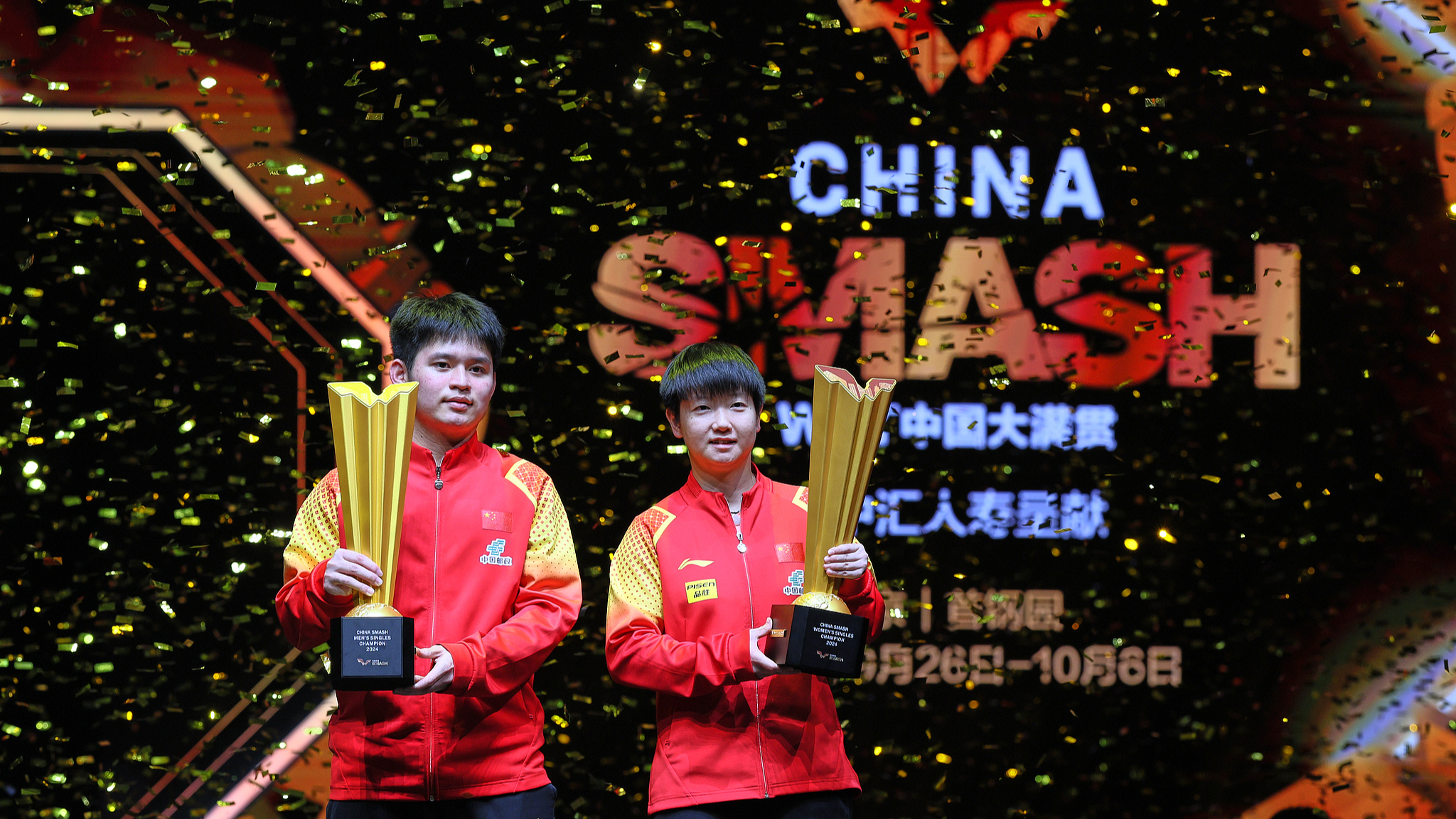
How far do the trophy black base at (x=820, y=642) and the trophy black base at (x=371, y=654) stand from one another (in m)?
0.61

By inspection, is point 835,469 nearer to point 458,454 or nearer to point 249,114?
point 458,454

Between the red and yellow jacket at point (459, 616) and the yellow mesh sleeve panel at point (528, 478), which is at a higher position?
the yellow mesh sleeve panel at point (528, 478)

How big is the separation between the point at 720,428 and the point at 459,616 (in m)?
0.59

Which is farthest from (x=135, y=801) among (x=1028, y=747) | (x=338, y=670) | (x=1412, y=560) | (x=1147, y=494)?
(x=1412, y=560)

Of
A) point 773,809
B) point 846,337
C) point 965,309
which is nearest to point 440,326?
point 773,809

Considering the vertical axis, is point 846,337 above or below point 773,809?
above

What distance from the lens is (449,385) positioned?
196 centimetres

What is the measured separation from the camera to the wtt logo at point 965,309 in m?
3.02

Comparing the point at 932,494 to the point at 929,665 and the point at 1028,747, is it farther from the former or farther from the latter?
the point at 1028,747

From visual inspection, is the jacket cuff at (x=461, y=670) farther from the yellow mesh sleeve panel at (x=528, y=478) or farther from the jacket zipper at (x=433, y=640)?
the yellow mesh sleeve panel at (x=528, y=478)

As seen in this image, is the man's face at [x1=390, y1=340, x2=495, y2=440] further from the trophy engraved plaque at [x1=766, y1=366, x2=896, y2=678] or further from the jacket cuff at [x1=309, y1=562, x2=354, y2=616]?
the trophy engraved plaque at [x1=766, y1=366, x2=896, y2=678]

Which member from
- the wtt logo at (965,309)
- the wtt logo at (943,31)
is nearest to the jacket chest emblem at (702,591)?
the wtt logo at (965,309)

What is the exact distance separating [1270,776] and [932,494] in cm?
126

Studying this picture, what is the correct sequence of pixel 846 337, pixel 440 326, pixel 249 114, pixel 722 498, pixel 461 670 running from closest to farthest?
pixel 461 670
pixel 440 326
pixel 722 498
pixel 249 114
pixel 846 337
